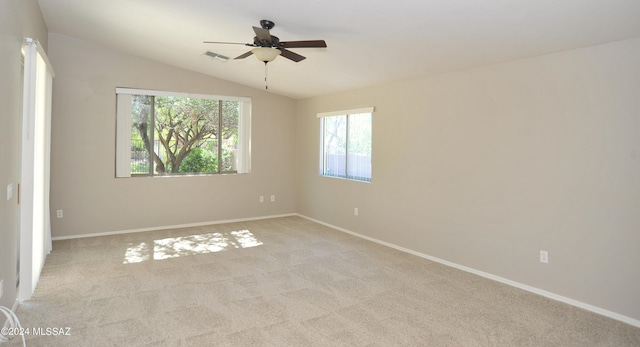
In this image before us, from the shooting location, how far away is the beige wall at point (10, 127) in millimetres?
2564

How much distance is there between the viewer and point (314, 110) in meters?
6.93

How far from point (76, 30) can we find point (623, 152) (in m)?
6.35

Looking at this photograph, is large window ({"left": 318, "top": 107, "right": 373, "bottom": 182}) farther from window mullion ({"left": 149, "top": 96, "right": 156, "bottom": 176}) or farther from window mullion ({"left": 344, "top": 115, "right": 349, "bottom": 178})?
Answer: window mullion ({"left": 149, "top": 96, "right": 156, "bottom": 176})

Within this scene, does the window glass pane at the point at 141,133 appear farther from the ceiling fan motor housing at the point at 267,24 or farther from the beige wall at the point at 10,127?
the ceiling fan motor housing at the point at 267,24

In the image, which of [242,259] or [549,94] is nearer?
[549,94]

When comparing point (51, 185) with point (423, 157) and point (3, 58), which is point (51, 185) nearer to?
point (3, 58)

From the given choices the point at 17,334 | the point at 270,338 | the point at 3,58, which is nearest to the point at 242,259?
the point at 270,338

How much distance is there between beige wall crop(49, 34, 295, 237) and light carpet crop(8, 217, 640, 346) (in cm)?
79

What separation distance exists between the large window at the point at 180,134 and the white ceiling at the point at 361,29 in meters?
0.87

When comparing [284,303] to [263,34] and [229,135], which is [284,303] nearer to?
[263,34]

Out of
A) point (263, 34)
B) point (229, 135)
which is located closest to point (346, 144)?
point (229, 135)

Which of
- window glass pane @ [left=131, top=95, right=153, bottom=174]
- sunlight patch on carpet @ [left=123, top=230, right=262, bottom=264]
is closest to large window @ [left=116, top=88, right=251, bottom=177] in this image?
window glass pane @ [left=131, top=95, right=153, bottom=174]

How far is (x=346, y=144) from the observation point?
245 inches

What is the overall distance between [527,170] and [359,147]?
2719mm
